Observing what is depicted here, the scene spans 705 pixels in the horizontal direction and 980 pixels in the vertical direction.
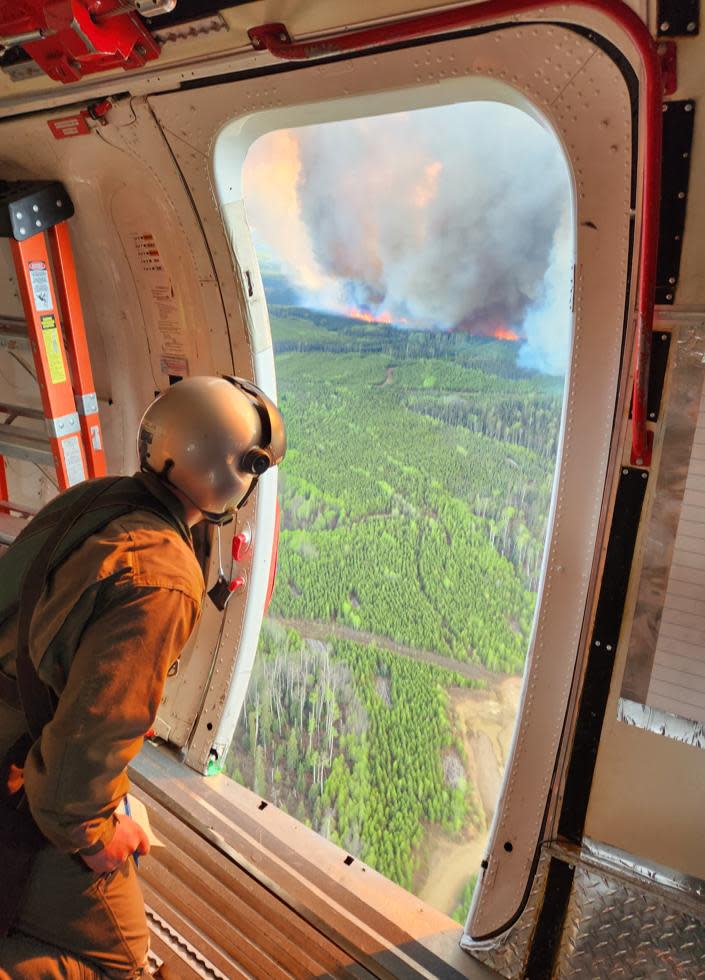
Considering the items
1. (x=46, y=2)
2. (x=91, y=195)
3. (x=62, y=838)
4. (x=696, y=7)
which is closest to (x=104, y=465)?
(x=91, y=195)

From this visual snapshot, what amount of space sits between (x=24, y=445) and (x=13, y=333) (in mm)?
598

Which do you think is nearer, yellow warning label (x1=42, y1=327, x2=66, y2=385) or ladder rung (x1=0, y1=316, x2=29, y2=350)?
yellow warning label (x1=42, y1=327, x2=66, y2=385)

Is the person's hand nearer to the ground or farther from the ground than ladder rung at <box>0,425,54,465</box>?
nearer to the ground

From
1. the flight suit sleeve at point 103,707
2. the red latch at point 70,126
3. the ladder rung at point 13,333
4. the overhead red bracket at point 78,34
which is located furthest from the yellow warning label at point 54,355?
the flight suit sleeve at point 103,707

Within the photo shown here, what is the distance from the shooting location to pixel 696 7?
4.53 ft

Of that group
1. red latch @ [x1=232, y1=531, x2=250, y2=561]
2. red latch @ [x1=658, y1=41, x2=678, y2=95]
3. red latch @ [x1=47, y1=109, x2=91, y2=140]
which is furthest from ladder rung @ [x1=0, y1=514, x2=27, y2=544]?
red latch @ [x1=658, y1=41, x2=678, y2=95]

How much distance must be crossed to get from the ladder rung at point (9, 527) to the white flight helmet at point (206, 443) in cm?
260

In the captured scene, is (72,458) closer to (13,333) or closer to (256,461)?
(13,333)

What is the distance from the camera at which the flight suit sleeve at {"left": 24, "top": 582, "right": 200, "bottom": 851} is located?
130 cm

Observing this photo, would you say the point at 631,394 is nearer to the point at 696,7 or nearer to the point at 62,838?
the point at 696,7

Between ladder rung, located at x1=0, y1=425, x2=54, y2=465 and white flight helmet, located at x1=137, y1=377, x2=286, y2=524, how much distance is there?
200cm

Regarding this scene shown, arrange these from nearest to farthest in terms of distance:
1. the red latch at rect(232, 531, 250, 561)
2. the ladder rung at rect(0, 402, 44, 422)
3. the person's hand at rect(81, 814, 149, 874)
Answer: the person's hand at rect(81, 814, 149, 874), the red latch at rect(232, 531, 250, 561), the ladder rung at rect(0, 402, 44, 422)

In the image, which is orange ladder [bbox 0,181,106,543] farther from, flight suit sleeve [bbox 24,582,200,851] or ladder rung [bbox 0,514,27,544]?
flight suit sleeve [bbox 24,582,200,851]

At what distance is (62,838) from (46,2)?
7.54 ft
